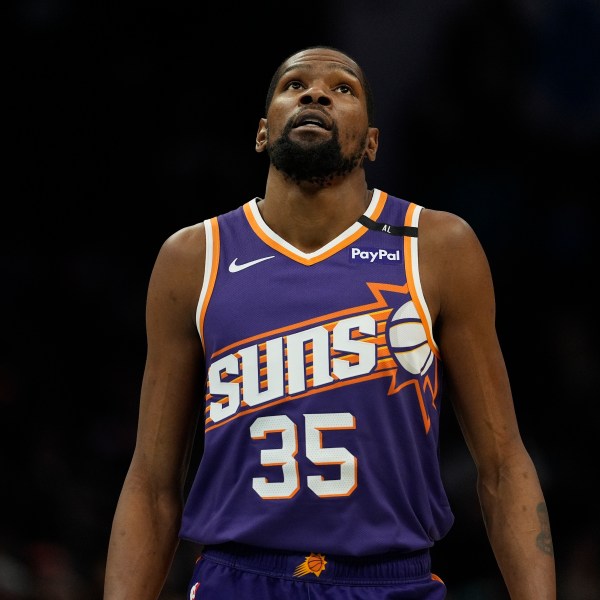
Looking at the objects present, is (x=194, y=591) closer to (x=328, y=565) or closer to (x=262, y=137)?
(x=328, y=565)

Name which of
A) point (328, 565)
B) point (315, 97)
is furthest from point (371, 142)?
point (328, 565)

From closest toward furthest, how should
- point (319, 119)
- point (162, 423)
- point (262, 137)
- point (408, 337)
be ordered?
point (408, 337), point (319, 119), point (162, 423), point (262, 137)

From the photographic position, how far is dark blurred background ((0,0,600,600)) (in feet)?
24.0

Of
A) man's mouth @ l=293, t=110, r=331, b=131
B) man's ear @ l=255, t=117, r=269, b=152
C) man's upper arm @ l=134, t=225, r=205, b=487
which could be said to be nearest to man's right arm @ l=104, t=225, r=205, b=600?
man's upper arm @ l=134, t=225, r=205, b=487

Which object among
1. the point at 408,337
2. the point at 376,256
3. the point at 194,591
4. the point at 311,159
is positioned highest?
the point at 311,159

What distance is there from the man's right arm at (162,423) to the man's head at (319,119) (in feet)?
1.19

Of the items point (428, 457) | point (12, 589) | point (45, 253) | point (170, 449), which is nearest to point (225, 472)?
point (170, 449)

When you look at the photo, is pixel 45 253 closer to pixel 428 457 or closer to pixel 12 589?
pixel 12 589

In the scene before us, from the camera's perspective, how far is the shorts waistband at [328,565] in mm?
3018

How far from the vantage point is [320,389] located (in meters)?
3.08

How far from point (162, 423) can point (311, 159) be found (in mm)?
850

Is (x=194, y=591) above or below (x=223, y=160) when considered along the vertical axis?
below

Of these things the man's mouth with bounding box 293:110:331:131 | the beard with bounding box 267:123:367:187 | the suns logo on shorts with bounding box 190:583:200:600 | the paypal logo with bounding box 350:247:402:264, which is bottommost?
the suns logo on shorts with bounding box 190:583:200:600

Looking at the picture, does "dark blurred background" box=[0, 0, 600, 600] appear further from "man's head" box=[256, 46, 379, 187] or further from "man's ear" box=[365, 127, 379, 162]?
"man's head" box=[256, 46, 379, 187]
